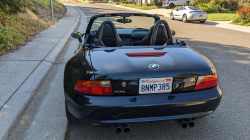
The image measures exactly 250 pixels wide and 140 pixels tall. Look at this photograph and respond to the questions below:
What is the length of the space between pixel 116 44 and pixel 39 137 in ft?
5.16

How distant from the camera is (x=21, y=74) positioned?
446 cm

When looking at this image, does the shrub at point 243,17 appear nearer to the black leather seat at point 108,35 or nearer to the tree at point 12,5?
the tree at point 12,5

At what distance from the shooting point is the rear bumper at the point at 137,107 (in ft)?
7.08

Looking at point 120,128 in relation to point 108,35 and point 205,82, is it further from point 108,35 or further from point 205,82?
point 108,35

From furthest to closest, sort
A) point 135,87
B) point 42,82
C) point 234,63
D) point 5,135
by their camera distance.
Result: point 234,63, point 42,82, point 5,135, point 135,87

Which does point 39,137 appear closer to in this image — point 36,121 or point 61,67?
point 36,121

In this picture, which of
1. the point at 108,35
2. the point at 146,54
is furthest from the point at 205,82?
the point at 108,35

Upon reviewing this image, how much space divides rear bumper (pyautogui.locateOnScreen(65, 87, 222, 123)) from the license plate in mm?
52

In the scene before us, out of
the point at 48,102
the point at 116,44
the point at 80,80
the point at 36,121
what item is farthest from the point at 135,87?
the point at 48,102

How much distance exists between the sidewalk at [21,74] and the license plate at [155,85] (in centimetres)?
177

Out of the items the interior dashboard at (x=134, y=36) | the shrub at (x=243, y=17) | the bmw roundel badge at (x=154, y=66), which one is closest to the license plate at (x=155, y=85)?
the bmw roundel badge at (x=154, y=66)

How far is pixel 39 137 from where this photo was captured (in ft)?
8.55

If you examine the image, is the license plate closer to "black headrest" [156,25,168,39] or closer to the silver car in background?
"black headrest" [156,25,168,39]

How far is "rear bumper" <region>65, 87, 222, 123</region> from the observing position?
7.08 feet
